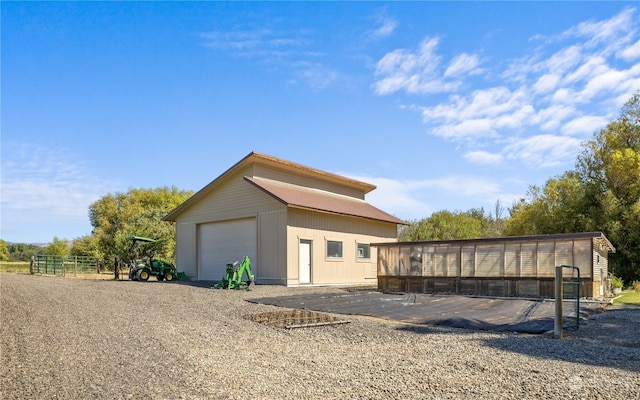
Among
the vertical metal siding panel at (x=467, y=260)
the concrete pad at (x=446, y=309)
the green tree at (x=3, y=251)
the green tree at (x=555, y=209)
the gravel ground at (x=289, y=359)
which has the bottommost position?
the green tree at (x=3, y=251)

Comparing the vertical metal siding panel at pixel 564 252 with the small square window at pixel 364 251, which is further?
the small square window at pixel 364 251

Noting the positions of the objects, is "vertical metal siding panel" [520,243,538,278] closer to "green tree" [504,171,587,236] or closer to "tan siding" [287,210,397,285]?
Answer: "tan siding" [287,210,397,285]

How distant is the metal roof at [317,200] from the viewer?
21984 mm

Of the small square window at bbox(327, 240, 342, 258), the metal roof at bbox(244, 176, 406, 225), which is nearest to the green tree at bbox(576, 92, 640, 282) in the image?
the metal roof at bbox(244, 176, 406, 225)

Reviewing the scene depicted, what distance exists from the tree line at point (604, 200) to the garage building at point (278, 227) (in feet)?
35.6

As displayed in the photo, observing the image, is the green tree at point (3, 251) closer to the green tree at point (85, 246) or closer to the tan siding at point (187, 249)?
the green tree at point (85, 246)

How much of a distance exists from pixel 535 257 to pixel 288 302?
9.67 m

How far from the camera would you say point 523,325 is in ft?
36.6

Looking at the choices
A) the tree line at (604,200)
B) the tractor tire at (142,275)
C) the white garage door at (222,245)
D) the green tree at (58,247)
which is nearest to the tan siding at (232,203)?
the white garage door at (222,245)

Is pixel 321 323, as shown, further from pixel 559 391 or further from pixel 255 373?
pixel 559 391

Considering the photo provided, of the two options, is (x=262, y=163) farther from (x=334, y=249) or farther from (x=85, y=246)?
(x=85, y=246)

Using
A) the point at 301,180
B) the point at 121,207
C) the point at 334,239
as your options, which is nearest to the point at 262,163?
the point at 301,180

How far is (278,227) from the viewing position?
70.7 feet

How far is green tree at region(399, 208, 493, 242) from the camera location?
139 feet
